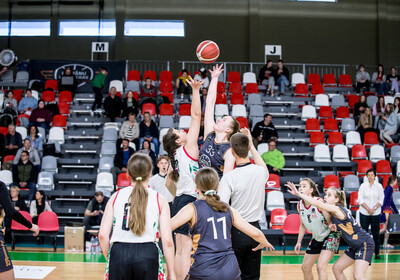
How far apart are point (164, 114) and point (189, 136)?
10.3m

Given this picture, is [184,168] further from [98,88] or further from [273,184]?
[98,88]

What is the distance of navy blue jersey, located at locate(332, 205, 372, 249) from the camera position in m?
6.37

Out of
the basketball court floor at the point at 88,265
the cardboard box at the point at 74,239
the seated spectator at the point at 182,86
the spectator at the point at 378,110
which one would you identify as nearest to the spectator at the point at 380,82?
the spectator at the point at 378,110

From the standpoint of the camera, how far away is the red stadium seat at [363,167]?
13656mm

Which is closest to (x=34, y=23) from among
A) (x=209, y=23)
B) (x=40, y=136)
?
(x=209, y=23)

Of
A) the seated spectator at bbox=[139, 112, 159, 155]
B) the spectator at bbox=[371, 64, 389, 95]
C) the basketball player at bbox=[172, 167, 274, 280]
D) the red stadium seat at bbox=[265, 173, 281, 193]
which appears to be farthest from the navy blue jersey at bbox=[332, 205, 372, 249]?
the spectator at bbox=[371, 64, 389, 95]

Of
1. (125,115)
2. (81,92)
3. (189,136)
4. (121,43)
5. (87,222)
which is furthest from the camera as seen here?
(121,43)

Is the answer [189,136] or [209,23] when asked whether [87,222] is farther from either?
[209,23]

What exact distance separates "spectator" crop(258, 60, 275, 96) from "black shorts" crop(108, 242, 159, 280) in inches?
539

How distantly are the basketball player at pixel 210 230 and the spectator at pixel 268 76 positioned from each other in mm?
13157

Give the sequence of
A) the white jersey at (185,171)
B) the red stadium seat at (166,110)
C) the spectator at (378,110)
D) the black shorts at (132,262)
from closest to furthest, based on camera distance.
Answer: the black shorts at (132,262) < the white jersey at (185,171) < the red stadium seat at (166,110) < the spectator at (378,110)

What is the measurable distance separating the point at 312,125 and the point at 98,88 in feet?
20.9

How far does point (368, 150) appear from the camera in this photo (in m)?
14.8

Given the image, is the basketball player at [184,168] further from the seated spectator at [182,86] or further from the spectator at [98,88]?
the seated spectator at [182,86]
